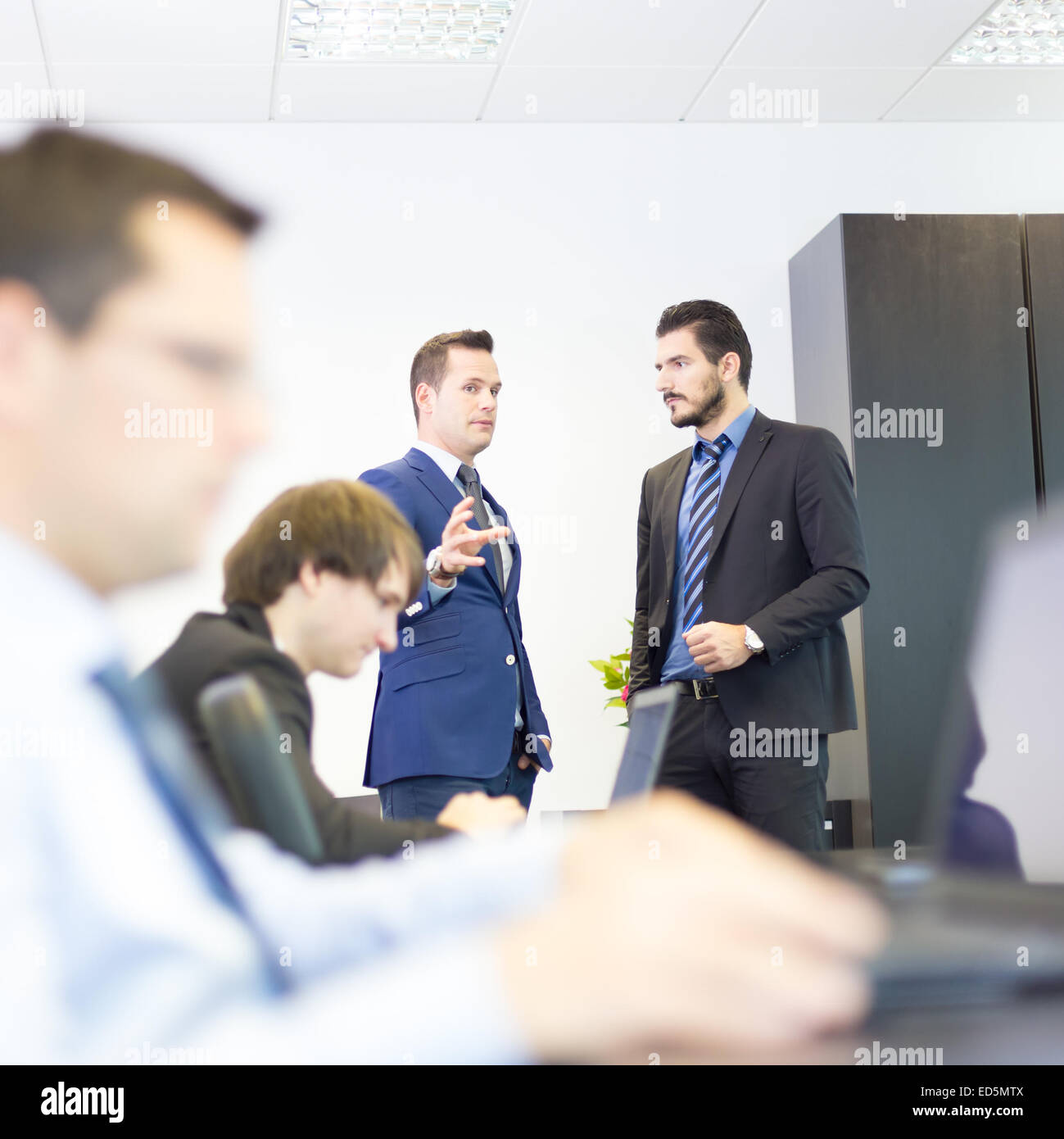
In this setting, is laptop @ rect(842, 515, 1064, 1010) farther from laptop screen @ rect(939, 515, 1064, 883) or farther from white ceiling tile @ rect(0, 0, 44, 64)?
white ceiling tile @ rect(0, 0, 44, 64)

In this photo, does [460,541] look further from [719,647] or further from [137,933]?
[719,647]

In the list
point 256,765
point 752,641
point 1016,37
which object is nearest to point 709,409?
point 752,641

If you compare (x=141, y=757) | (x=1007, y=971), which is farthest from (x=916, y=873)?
(x=141, y=757)

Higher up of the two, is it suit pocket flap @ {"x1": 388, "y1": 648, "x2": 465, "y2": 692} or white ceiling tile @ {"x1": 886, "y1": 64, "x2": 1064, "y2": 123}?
white ceiling tile @ {"x1": 886, "y1": 64, "x2": 1064, "y2": 123}

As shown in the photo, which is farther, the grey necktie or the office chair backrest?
the grey necktie

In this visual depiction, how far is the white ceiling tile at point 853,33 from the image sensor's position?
316 cm

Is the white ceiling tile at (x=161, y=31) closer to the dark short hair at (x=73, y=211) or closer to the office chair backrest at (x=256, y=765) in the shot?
the dark short hair at (x=73, y=211)

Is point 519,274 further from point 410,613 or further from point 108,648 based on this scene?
point 108,648

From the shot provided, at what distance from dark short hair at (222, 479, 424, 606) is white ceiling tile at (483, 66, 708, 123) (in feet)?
9.91

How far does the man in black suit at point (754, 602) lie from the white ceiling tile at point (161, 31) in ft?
5.98

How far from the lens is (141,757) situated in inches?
25.4

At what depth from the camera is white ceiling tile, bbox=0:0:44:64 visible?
9.68ft

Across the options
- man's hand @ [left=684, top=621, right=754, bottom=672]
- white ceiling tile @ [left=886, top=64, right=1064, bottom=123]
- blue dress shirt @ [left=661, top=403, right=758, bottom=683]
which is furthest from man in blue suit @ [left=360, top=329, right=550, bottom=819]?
white ceiling tile @ [left=886, top=64, right=1064, bottom=123]
